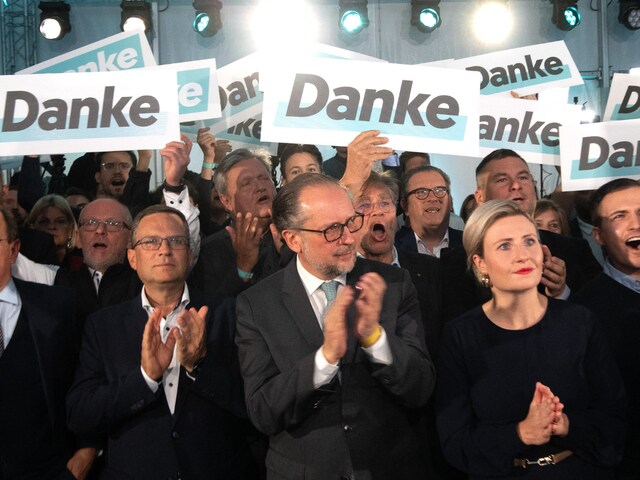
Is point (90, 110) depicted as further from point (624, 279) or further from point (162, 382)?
point (624, 279)

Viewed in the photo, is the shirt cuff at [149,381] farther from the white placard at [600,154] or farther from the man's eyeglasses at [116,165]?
the man's eyeglasses at [116,165]

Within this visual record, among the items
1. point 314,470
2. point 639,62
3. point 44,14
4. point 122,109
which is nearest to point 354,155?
point 122,109

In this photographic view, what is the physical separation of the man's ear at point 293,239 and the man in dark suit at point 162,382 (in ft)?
1.32

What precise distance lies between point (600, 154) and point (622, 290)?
1288mm

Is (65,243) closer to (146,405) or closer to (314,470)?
(146,405)

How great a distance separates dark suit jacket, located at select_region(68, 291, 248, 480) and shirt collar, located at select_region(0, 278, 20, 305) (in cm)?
29

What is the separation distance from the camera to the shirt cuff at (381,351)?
2559 mm

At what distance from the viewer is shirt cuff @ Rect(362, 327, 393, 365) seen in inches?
101

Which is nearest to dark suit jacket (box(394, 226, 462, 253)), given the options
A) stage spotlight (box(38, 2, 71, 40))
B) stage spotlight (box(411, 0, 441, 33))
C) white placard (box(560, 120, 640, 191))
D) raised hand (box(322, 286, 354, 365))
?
white placard (box(560, 120, 640, 191))

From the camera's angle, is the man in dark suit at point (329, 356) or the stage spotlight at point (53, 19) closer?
the man in dark suit at point (329, 356)

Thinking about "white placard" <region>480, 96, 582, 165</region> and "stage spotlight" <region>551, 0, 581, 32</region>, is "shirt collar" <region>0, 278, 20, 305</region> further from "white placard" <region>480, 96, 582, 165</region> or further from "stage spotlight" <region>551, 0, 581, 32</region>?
"stage spotlight" <region>551, 0, 581, 32</region>

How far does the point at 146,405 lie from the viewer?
9.58 feet

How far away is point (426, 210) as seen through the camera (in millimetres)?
4305

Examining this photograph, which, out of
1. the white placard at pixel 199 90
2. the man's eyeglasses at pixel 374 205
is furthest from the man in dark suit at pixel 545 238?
the white placard at pixel 199 90
